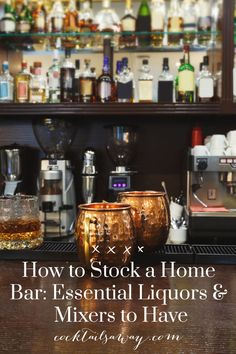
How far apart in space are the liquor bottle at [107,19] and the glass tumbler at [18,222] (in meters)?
1.60

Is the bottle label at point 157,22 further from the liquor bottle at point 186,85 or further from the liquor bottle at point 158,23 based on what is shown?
the liquor bottle at point 186,85

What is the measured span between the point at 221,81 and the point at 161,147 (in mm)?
474

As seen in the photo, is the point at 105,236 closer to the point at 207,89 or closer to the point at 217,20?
the point at 207,89

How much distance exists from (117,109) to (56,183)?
16.4 inches

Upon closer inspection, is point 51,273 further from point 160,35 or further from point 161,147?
point 160,35

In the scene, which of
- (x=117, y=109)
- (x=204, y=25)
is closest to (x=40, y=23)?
(x=117, y=109)

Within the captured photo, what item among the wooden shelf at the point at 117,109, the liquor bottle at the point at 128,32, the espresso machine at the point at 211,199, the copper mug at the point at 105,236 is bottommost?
the espresso machine at the point at 211,199

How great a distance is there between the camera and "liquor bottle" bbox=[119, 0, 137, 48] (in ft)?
8.50

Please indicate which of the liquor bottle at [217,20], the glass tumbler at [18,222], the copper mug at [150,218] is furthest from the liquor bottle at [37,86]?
the copper mug at [150,218]

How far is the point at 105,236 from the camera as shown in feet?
3.19

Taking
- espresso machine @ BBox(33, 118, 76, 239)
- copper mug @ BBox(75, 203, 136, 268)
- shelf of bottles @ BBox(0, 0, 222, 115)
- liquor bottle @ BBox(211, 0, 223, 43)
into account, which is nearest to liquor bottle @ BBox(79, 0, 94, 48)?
shelf of bottles @ BBox(0, 0, 222, 115)

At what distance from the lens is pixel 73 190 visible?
2.44 m

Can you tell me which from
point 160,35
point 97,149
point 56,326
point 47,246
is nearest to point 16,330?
point 56,326

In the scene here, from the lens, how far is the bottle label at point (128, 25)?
2.61 meters
